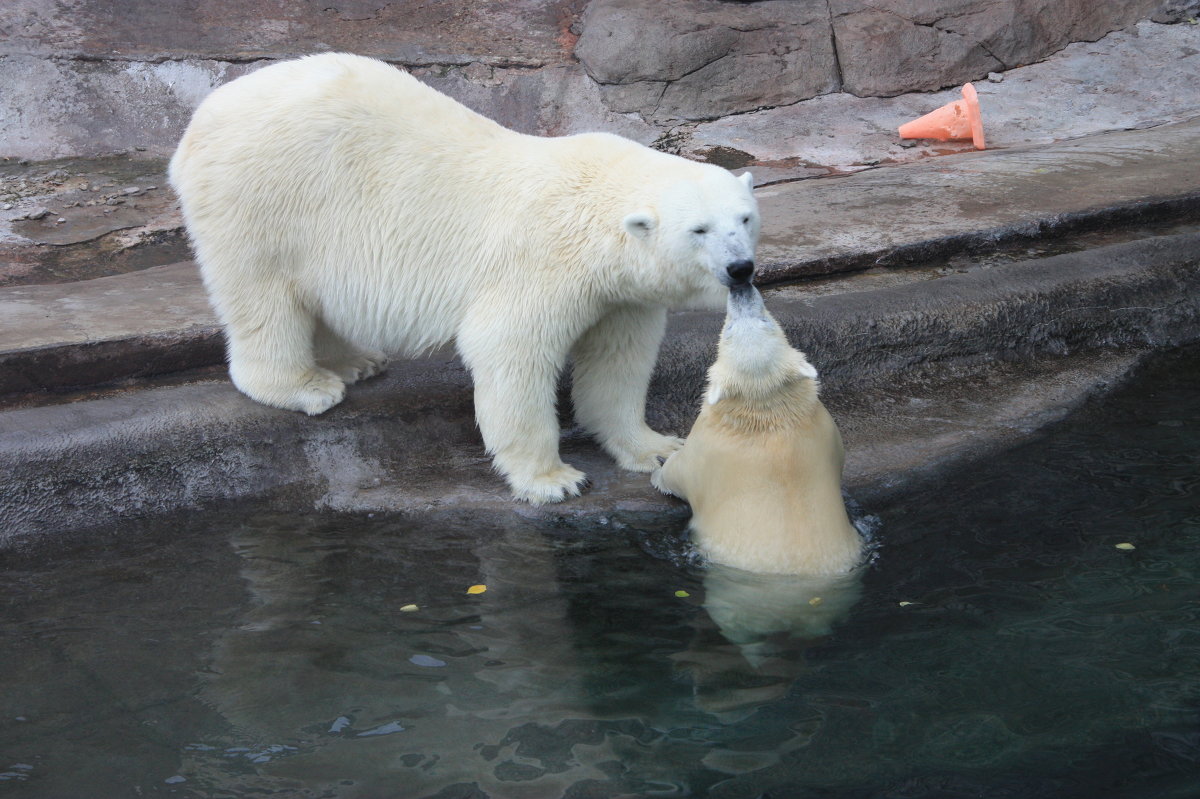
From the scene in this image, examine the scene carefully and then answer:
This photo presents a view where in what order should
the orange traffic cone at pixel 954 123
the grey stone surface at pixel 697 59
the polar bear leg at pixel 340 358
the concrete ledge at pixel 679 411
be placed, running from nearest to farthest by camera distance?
the concrete ledge at pixel 679 411
the polar bear leg at pixel 340 358
the orange traffic cone at pixel 954 123
the grey stone surface at pixel 697 59

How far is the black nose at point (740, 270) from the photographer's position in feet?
9.86

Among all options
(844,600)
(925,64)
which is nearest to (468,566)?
(844,600)

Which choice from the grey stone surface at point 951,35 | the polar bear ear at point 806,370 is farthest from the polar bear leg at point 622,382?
the grey stone surface at point 951,35

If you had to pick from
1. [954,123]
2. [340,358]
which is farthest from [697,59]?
[340,358]

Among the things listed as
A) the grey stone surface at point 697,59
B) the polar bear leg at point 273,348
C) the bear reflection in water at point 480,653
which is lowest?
the bear reflection in water at point 480,653

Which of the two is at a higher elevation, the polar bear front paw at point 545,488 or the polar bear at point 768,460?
the polar bear at point 768,460

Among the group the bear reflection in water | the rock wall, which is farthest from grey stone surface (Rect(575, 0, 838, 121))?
the bear reflection in water

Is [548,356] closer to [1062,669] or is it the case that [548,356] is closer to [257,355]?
[257,355]

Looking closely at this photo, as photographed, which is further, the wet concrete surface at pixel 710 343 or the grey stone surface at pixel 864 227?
the grey stone surface at pixel 864 227

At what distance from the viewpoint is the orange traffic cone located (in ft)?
21.0

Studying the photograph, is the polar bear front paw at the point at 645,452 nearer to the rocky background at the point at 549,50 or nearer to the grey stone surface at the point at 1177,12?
the rocky background at the point at 549,50

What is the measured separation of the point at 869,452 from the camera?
3750 millimetres

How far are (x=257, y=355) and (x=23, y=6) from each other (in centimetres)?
459

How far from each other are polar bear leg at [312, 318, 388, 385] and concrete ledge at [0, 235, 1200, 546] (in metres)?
0.06
